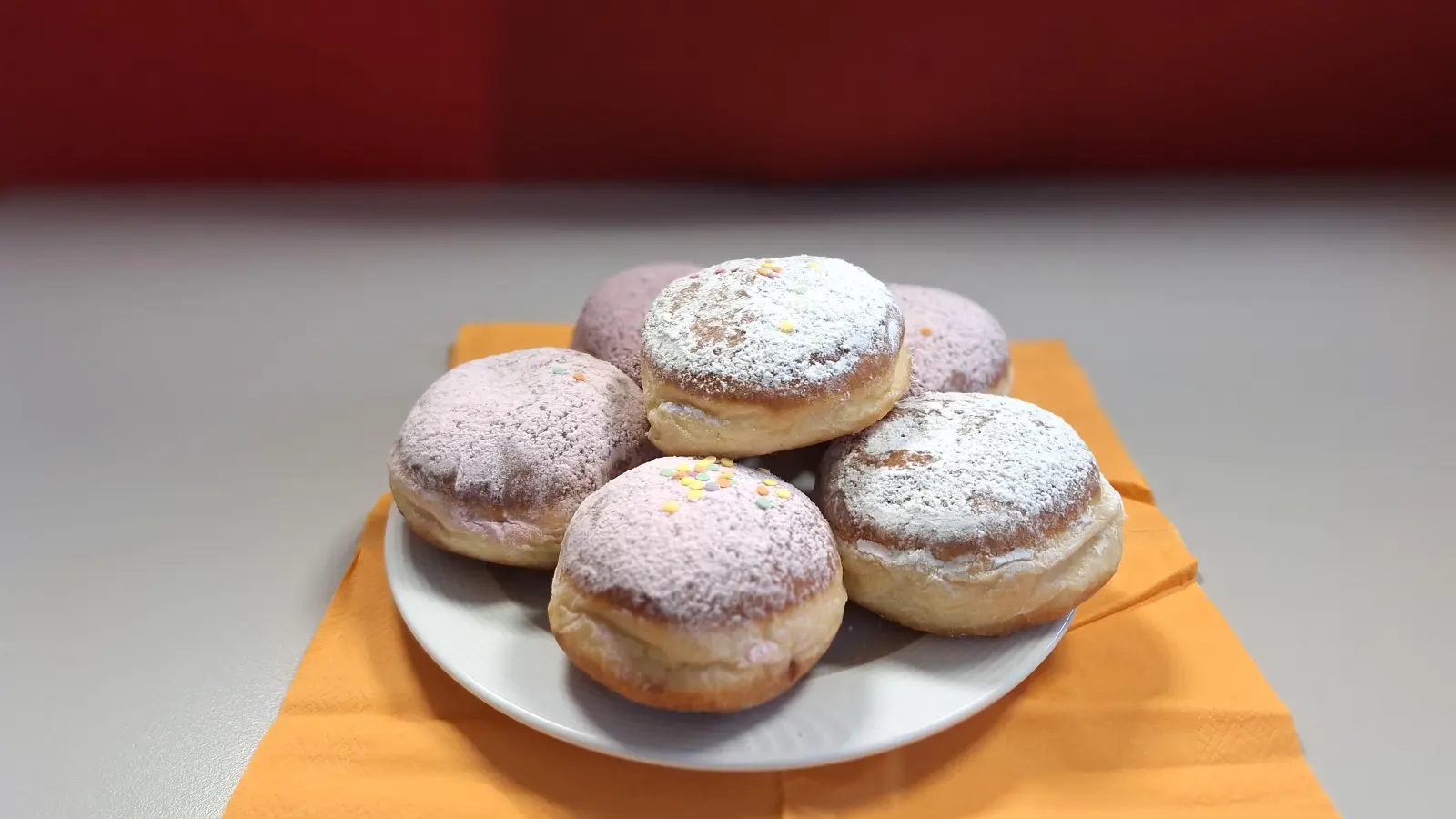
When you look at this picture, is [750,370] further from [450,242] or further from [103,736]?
[450,242]

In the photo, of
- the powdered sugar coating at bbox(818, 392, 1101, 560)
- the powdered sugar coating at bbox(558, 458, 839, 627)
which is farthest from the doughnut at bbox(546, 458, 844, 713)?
the powdered sugar coating at bbox(818, 392, 1101, 560)

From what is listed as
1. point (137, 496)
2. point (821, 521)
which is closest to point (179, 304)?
point (137, 496)

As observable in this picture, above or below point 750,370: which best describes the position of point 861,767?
below

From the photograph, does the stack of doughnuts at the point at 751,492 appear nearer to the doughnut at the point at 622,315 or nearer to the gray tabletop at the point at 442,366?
the doughnut at the point at 622,315

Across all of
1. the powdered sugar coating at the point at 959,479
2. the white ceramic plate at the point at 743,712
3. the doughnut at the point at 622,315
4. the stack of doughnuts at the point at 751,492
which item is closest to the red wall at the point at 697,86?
the doughnut at the point at 622,315

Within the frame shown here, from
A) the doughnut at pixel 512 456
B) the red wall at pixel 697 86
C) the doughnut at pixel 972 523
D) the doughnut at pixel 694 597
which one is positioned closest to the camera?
the doughnut at pixel 694 597

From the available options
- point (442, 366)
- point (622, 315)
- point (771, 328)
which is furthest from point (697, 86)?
point (771, 328)
